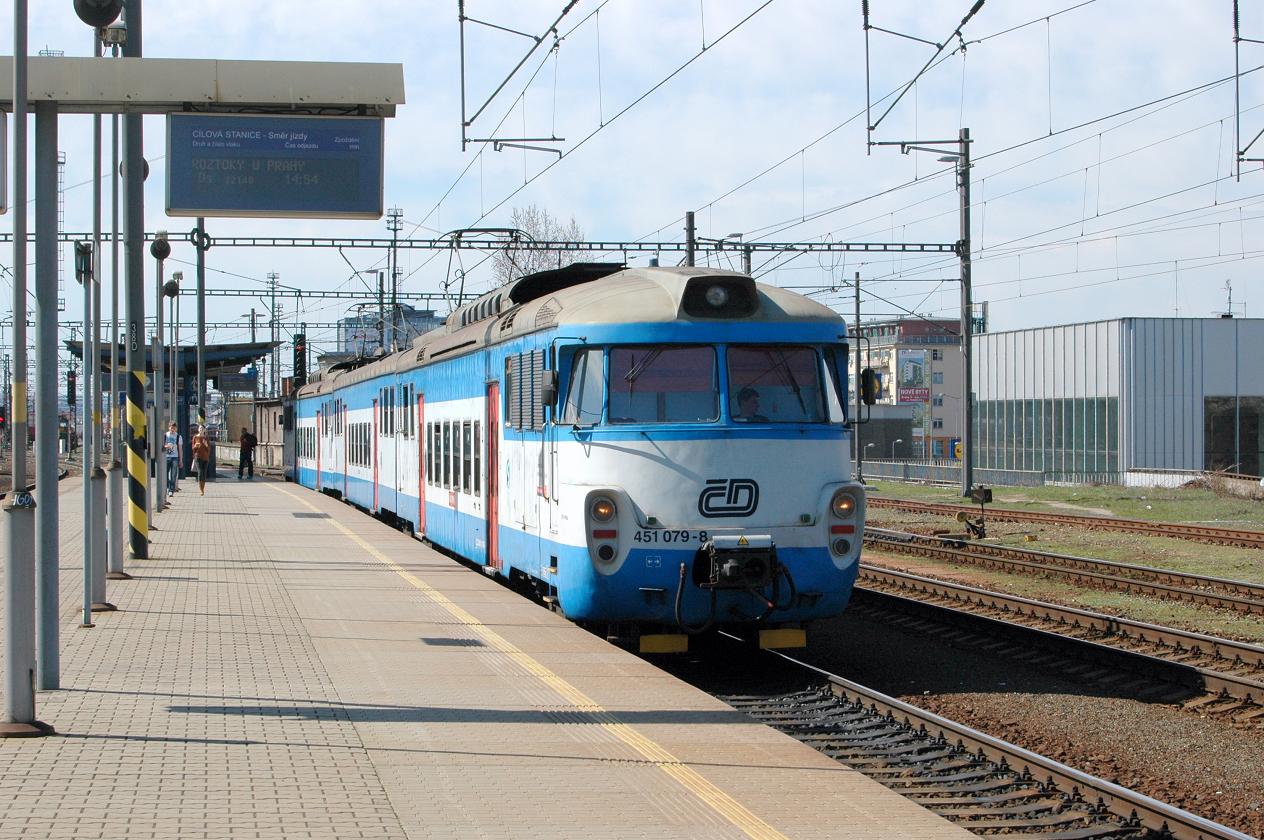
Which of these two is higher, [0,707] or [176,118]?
[176,118]

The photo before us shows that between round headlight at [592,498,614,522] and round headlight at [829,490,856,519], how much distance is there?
68.8 inches

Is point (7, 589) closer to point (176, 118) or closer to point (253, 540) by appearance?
point (176, 118)

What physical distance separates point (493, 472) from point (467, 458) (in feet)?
5.82

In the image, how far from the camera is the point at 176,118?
10.5 meters

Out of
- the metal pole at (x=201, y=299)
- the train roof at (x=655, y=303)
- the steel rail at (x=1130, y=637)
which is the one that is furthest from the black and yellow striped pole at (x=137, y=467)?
the metal pole at (x=201, y=299)

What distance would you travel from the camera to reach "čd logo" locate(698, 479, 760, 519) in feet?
36.4

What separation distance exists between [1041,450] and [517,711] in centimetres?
4541

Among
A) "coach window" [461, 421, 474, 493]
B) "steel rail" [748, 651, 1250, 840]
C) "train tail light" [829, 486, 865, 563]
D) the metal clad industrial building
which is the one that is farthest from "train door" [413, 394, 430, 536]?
the metal clad industrial building

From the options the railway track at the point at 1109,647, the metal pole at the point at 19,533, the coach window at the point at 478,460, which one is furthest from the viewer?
the coach window at the point at 478,460

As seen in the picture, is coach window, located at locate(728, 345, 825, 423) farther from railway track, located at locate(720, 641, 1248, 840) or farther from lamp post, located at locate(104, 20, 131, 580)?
lamp post, located at locate(104, 20, 131, 580)

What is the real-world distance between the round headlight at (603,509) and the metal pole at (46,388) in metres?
3.92

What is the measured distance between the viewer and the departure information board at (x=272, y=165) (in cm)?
1049

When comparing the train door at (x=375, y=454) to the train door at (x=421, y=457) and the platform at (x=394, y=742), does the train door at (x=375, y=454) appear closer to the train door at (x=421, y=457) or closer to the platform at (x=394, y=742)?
the train door at (x=421, y=457)

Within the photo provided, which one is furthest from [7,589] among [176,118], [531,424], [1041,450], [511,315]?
[1041,450]
